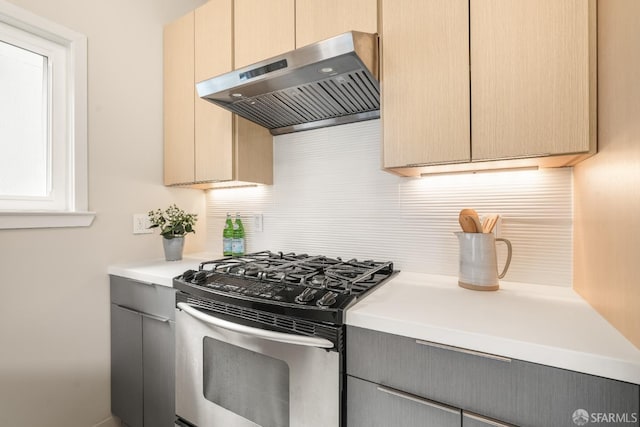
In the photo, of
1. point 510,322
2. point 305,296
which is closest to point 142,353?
point 305,296

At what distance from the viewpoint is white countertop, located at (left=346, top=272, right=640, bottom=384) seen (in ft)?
2.02

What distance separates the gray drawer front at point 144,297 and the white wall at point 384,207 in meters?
0.63

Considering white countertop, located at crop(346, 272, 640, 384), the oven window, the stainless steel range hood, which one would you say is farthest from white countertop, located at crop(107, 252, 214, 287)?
white countertop, located at crop(346, 272, 640, 384)

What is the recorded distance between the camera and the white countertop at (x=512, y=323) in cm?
62

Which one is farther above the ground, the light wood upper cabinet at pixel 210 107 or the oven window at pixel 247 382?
the light wood upper cabinet at pixel 210 107

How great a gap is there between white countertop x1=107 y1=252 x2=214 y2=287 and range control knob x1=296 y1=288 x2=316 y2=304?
70 cm

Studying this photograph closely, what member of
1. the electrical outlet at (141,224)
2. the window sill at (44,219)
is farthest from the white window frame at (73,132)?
the electrical outlet at (141,224)

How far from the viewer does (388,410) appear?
82cm

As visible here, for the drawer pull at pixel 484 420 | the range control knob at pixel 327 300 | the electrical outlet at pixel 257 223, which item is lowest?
the drawer pull at pixel 484 420

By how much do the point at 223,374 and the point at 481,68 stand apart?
54.9 inches

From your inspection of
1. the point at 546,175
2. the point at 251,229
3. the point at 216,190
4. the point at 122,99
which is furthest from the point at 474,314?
the point at 122,99

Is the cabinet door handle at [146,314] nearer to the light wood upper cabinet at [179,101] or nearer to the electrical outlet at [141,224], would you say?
the electrical outlet at [141,224]

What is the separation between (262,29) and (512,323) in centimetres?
153

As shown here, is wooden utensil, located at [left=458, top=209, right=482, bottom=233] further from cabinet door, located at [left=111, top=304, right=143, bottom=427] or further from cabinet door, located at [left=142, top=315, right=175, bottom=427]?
cabinet door, located at [left=111, top=304, right=143, bottom=427]
